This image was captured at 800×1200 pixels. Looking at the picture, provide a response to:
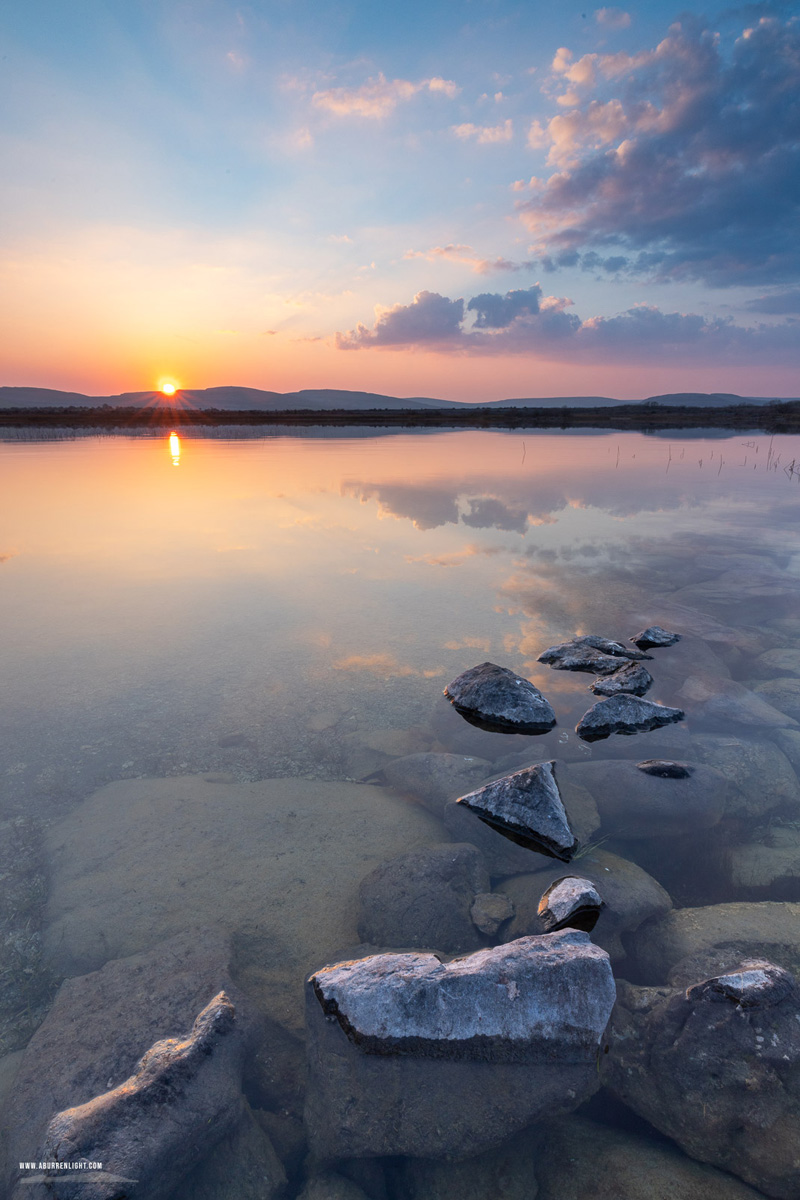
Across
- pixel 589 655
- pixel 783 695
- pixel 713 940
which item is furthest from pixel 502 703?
pixel 783 695

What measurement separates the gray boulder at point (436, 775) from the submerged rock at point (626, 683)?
6.74 feet

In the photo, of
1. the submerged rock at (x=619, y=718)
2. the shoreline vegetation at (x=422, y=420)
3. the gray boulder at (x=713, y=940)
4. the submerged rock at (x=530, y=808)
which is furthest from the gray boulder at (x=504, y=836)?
the shoreline vegetation at (x=422, y=420)

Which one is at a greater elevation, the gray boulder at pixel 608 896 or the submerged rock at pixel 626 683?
the submerged rock at pixel 626 683

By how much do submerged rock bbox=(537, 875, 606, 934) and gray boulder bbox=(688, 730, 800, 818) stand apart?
2.07 m

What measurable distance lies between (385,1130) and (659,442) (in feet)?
147

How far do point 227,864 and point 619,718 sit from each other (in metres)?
4.16

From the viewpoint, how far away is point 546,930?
3.71m

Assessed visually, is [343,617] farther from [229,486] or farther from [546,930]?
[229,486]

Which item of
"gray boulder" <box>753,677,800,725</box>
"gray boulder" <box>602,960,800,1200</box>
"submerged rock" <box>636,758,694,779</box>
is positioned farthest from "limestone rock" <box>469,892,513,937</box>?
"gray boulder" <box>753,677,800,725</box>

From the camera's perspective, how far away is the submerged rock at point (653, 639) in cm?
812

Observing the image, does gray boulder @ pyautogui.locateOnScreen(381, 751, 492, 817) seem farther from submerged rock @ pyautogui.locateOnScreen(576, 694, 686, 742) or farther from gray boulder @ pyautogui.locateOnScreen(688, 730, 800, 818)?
gray boulder @ pyautogui.locateOnScreen(688, 730, 800, 818)

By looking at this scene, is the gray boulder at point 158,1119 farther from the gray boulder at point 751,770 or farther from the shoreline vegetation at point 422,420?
the shoreline vegetation at point 422,420

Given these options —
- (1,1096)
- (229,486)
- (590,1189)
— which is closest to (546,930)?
(590,1189)

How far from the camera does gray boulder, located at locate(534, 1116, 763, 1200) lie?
2.56 meters
